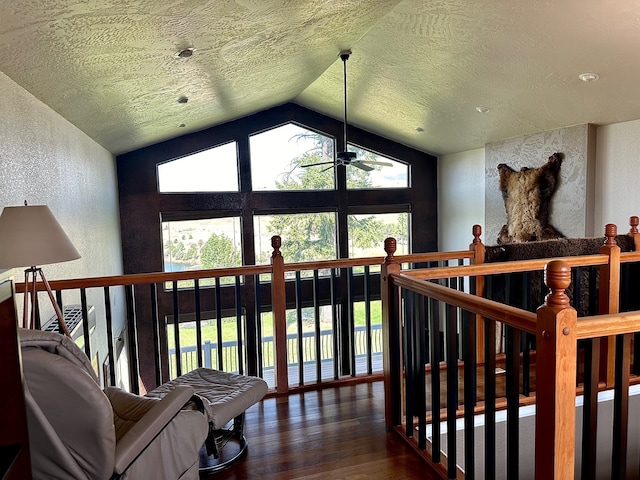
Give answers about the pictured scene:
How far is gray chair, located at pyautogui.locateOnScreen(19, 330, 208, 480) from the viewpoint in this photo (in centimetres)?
136

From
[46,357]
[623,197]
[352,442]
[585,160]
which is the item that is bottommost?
[352,442]

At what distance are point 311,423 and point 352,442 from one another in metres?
0.34

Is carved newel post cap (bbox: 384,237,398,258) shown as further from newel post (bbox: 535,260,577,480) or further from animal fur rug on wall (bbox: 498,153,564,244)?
animal fur rug on wall (bbox: 498,153,564,244)

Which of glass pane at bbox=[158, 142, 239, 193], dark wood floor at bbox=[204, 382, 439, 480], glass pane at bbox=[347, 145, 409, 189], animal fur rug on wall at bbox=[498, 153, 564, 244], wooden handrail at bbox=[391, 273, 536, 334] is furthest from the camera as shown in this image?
glass pane at bbox=[347, 145, 409, 189]

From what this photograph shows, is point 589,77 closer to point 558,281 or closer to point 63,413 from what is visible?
point 558,281

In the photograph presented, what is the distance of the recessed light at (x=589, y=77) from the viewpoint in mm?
4605

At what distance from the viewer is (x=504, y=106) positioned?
19.6 feet

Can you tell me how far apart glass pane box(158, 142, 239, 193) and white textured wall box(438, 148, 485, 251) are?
13.9ft

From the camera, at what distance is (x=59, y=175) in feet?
13.1

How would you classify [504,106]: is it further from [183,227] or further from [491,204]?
[183,227]

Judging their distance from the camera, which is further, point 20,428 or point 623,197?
point 623,197

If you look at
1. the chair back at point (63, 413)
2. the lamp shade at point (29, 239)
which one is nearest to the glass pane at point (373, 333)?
the lamp shade at point (29, 239)

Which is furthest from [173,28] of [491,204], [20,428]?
[491,204]

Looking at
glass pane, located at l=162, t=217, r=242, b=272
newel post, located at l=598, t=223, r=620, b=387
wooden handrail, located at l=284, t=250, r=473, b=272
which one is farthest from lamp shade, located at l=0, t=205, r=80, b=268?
glass pane, located at l=162, t=217, r=242, b=272
